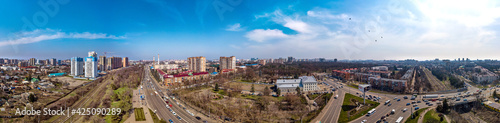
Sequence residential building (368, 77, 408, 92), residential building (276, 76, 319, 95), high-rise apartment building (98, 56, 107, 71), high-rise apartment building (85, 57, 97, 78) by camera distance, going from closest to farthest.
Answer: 1. residential building (368, 77, 408, 92)
2. residential building (276, 76, 319, 95)
3. high-rise apartment building (85, 57, 97, 78)
4. high-rise apartment building (98, 56, 107, 71)

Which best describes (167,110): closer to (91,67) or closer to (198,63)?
(198,63)

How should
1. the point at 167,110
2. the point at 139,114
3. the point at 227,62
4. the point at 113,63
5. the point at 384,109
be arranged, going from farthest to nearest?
the point at 113,63 < the point at 227,62 < the point at 167,110 < the point at 384,109 < the point at 139,114

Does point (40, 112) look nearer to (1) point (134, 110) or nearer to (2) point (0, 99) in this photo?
(1) point (134, 110)

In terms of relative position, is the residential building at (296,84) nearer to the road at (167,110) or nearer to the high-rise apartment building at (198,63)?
the road at (167,110)

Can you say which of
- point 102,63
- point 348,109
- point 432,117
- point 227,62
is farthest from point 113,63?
point 432,117

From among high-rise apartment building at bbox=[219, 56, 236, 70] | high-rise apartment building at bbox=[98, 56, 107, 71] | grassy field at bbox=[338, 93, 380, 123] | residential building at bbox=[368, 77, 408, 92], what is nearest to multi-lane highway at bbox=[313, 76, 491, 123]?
grassy field at bbox=[338, 93, 380, 123]

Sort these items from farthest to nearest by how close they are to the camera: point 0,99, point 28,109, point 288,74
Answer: point 288,74, point 0,99, point 28,109

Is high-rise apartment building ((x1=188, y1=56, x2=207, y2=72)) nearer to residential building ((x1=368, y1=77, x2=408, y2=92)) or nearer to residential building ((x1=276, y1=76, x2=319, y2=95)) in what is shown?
residential building ((x1=276, y1=76, x2=319, y2=95))

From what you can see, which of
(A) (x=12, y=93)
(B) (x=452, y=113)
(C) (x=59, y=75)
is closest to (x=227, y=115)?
(B) (x=452, y=113)
